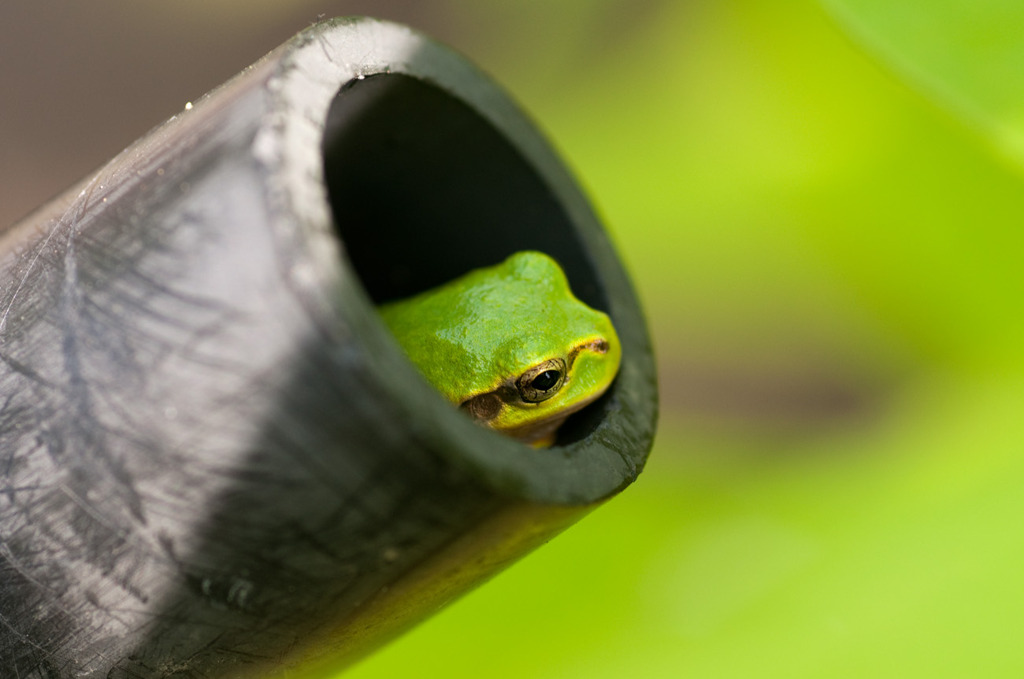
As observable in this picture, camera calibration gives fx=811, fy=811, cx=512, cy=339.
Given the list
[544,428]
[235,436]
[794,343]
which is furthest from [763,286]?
[235,436]

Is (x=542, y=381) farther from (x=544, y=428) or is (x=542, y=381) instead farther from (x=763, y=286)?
(x=763, y=286)

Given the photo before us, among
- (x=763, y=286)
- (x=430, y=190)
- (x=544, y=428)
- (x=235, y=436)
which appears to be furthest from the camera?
(x=763, y=286)

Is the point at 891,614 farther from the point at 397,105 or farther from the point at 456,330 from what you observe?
the point at 397,105

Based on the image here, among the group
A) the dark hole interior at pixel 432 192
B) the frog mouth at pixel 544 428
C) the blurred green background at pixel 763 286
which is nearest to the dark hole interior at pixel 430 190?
the dark hole interior at pixel 432 192

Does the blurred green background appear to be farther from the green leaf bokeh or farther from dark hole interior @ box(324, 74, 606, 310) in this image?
dark hole interior @ box(324, 74, 606, 310)

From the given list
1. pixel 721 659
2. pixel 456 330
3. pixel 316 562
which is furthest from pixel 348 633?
pixel 721 659

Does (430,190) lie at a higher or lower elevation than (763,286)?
lower

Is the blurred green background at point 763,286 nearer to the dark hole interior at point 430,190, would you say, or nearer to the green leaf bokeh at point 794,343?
the green leaf bokeh at point 794,343
